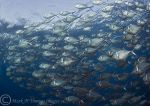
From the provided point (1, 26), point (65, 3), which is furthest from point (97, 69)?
point (1, 26)

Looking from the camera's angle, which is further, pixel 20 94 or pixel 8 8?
pixel 20 94

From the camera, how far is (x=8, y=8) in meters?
17.5

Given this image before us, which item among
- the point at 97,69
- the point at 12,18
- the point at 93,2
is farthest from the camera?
the point at 12,18

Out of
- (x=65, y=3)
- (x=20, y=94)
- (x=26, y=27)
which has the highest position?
(x=65, y=3)

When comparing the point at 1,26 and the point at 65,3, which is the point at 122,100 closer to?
the point at 65,3

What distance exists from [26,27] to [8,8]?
5.37 feet

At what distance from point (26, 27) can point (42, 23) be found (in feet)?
3.77

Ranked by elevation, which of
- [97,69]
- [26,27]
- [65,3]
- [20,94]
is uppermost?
[65,3]

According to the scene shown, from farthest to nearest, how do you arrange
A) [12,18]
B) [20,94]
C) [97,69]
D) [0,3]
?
[20,94] < [12,18] < [0,3] < [97,69]

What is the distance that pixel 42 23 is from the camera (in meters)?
18.1

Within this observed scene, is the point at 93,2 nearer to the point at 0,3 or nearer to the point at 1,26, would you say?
the point at 0,3

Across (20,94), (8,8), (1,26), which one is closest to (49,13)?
(8,8)

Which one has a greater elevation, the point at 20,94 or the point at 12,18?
the point at 12,18

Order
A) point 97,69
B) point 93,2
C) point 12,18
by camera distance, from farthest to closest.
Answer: point 12,18 < point 93,2 < point 97,69
